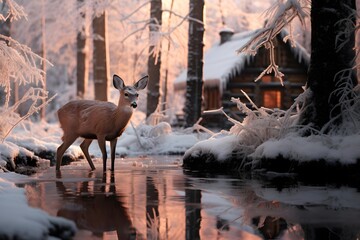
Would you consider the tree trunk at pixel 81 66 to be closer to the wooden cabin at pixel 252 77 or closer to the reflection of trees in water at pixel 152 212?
the wooden cabin at pixel 252 77

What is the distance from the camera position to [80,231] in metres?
4.10

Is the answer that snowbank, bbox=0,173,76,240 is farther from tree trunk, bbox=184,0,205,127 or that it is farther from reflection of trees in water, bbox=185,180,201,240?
tree trunk, bbox=184,0,205,127

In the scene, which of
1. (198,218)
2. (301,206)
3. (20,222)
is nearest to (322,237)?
(198,218)

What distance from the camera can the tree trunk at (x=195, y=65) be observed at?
774 inches

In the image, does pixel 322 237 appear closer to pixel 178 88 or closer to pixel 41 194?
pixel 41 194

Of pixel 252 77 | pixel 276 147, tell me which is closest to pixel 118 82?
A: pixel 276 147

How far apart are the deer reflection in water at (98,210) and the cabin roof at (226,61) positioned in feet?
74.4

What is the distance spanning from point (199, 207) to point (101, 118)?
5082 millimetres

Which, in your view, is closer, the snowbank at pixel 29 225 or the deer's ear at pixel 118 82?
the snowbank at pixel 29 225

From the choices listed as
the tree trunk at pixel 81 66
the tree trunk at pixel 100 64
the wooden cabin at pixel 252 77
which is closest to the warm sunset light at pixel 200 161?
the tree trunk at pixel 100 64

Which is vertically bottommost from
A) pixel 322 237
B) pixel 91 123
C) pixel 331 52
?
pixel 322 237

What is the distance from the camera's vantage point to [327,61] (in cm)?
973

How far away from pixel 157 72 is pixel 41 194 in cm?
1509

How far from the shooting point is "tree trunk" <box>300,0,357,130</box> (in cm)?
961
